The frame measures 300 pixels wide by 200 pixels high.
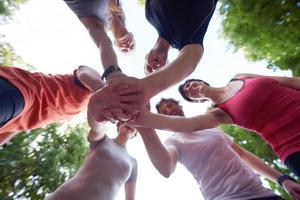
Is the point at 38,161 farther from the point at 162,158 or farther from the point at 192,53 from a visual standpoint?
the point at 192,53

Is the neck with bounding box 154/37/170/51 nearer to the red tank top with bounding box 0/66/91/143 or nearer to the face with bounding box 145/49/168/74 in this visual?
the face with bounding box 145/49/168/74

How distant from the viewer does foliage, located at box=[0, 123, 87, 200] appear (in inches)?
132

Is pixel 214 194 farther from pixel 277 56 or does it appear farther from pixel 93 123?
pixel 277 56

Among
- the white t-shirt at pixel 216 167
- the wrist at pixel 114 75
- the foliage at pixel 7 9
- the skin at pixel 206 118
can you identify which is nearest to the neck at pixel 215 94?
the skin at pixel 206 118

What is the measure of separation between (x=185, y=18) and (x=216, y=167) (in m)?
1.17

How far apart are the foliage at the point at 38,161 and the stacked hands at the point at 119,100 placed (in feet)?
7.37

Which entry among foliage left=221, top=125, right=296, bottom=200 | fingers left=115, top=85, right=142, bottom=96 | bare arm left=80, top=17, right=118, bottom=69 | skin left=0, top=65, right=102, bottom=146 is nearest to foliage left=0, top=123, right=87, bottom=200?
skin left=0, top=65, right=102, bottom=146

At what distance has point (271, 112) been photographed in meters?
2.01

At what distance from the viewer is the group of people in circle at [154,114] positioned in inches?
66.7

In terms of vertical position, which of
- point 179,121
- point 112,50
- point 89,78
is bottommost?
point 179,121

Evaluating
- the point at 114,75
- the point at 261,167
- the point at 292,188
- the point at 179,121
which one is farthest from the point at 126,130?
the point at 292,188

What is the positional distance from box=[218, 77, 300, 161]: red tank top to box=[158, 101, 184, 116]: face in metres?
0.96

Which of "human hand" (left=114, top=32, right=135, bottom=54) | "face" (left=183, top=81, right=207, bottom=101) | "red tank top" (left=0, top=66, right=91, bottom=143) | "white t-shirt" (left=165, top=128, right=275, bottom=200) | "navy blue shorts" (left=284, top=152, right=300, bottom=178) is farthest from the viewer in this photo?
"face" (left=183, top=81, right=207, bottom=101)

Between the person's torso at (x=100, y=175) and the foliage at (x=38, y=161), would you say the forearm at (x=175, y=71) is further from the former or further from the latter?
the foliage at (x=38, y=161)
